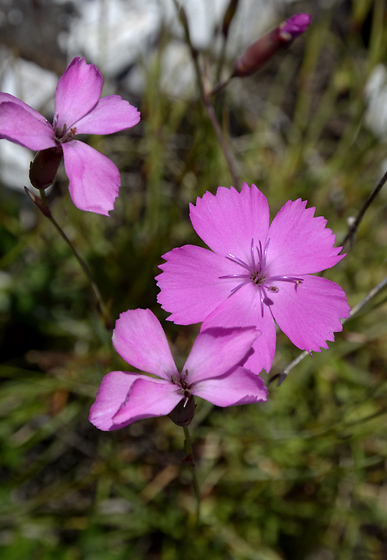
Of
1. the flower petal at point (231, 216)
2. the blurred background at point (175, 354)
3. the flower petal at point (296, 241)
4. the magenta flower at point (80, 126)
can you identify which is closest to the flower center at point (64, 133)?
the magenta flower at point (80, 126)

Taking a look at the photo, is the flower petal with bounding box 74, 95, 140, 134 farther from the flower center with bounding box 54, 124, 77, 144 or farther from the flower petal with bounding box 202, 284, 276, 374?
the flower petal with bounding box 202, 284, 276, 374

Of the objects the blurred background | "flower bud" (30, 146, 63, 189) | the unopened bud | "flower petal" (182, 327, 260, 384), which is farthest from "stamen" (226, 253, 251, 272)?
the blurred background

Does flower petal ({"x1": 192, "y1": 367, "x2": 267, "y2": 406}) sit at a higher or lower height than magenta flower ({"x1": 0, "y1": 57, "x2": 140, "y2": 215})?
lower

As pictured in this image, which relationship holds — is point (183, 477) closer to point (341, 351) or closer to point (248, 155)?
point (341, 351)

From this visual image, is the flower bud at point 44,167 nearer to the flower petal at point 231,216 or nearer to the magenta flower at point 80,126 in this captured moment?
the magenta flower at point 80,126

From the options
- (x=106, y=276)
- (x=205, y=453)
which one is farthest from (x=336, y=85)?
(x=205, y=453)
